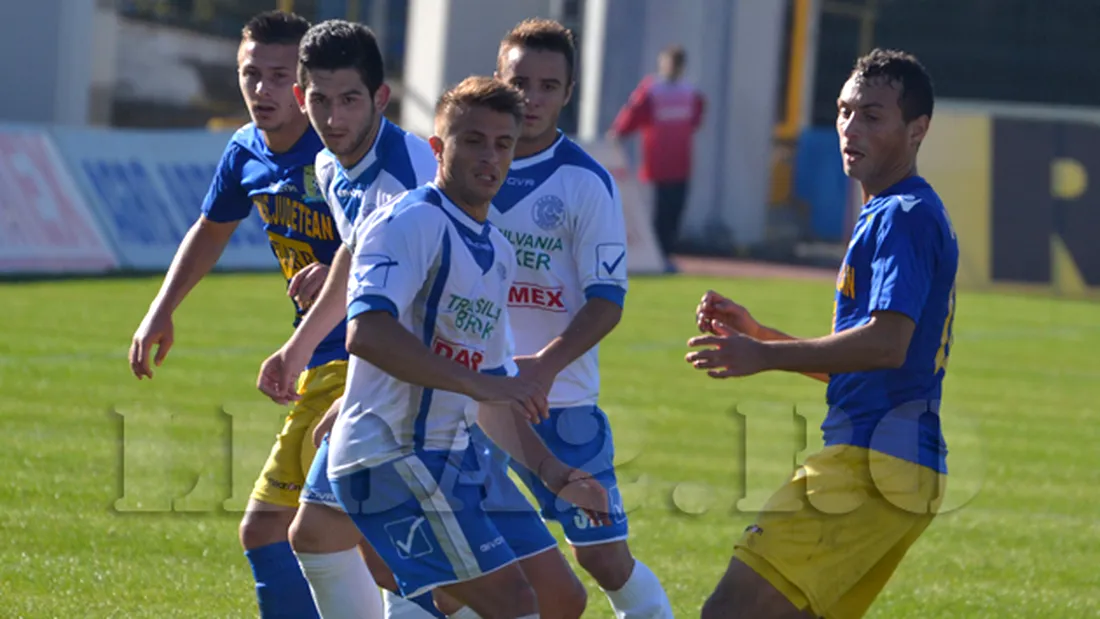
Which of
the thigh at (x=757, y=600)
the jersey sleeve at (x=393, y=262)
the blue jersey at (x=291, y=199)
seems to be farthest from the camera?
the blue jersey at (x=291, y=199)

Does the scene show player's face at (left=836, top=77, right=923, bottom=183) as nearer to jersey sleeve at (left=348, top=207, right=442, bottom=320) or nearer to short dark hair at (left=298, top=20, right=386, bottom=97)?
jersey sleeve at (left=348, top=207, right=442, bottom=320)

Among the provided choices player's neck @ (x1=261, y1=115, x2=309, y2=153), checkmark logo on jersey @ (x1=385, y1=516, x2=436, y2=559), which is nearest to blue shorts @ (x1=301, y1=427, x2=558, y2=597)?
checkmark logo on jersey @ (x1=385, y1=516, x2=436, y2=559)

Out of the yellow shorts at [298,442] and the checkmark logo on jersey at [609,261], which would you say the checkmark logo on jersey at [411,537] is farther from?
the checkmark logo on jersey at [609,261]

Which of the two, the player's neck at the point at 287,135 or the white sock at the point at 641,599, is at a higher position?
the player's neck at the point at 287,135

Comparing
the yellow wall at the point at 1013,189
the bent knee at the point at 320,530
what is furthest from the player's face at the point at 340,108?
the yellow wall at the point at 1013,189

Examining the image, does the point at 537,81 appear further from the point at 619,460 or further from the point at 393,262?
the point at 619,460

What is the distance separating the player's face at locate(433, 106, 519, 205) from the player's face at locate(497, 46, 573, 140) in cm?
114

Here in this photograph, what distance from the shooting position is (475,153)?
4.44m

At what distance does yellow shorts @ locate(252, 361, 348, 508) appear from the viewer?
538 centimetres

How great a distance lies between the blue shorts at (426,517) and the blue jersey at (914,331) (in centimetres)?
109

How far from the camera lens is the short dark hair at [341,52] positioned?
5047 millimetres

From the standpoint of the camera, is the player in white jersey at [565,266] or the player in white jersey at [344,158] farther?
the player in white jersey at [565,266]

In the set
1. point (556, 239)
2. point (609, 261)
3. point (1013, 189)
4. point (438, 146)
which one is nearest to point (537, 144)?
point (556, 239)

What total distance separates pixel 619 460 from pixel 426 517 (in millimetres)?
5121
